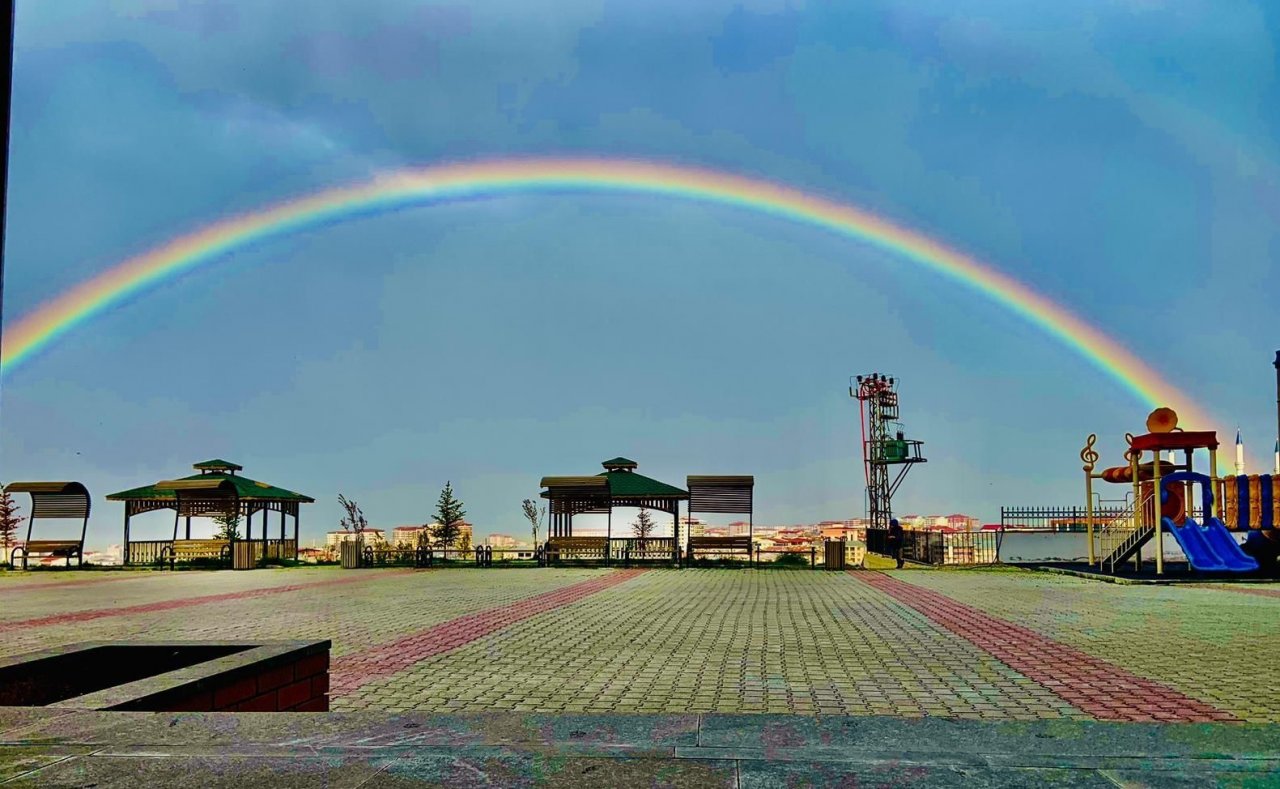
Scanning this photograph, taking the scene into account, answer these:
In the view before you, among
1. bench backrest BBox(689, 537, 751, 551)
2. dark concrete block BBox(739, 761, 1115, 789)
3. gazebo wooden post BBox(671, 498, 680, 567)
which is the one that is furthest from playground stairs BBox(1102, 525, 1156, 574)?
dark concrete block BBox(739, 761, 1115, 789)

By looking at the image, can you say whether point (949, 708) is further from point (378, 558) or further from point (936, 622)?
point (378, 558)

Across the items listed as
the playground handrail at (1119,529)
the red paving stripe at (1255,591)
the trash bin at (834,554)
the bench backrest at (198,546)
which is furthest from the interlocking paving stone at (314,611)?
the playground handrail at (1119,529)

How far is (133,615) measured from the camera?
11.7 metres

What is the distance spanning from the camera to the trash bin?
23.7m

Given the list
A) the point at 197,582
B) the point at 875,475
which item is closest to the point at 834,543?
the point at 197,582

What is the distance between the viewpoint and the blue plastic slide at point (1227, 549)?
67.1 ft

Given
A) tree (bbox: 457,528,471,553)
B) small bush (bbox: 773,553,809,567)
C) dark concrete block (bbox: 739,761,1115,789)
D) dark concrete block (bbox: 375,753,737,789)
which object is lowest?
small bush (bbox: 773,553,809,567)

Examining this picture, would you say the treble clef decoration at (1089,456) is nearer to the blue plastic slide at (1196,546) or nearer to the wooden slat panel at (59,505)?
the blue plastic slide at (1196,546)

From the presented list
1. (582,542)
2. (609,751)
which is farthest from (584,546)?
(609,751)

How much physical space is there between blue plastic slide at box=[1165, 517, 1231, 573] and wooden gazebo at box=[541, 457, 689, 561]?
38.0 feet

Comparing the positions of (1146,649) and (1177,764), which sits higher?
(1177,764)

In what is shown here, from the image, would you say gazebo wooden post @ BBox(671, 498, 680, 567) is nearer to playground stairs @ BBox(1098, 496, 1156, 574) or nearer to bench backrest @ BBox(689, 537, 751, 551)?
bench backrest @ BBox(689, 537, 751, 551)

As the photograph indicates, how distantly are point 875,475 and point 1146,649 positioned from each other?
4575cm

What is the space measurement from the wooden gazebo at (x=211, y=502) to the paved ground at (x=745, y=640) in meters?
7.66
